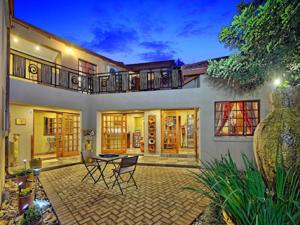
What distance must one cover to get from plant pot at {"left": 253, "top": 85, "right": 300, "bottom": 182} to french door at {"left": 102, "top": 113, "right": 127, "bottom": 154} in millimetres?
7323

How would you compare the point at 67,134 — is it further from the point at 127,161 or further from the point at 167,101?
the point at 127,161

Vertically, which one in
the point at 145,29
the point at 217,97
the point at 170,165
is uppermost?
the point at 145,29

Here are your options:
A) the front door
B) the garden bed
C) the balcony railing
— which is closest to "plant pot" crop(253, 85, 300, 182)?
the garden bed

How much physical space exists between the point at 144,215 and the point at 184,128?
Result: 31.4 ft

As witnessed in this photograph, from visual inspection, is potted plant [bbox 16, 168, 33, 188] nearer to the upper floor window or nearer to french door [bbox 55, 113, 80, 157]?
french door [bbox 55, 113, 80, 157]

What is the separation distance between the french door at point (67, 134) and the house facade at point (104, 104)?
0.04 m

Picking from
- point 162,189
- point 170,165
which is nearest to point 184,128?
point 170,165

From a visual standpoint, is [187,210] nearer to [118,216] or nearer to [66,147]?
[118,216]

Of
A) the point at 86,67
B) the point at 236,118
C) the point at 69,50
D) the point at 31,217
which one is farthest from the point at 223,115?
the point at 69,50

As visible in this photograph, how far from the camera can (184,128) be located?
12.8m

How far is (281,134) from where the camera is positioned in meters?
2.95

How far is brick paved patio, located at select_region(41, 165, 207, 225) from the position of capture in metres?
3.37

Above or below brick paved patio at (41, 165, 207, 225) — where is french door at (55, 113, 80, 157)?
above

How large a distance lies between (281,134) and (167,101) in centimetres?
526
